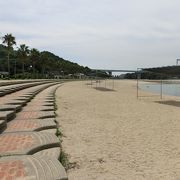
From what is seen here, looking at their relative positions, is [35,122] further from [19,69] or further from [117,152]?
[19,69]

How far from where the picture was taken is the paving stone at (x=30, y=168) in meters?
4.60

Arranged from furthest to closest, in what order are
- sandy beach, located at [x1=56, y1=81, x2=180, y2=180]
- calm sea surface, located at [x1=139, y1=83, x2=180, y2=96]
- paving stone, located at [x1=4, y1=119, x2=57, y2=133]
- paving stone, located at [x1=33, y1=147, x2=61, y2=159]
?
calm sea surface, located at [x1=139, y1=83, x2=180, y2=96]
paving stone, located at [x1=4, y1=119, x2=57, y2=133]
paving stone, located at [x1=33, y1=147, x2=61, y2=159]
sandy beach, located at [x1=56, y1=81, x2=180, y2=180]

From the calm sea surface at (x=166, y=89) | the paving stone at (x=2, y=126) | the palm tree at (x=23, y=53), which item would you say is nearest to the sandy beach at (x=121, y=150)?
the paving stone at (x=2, y=126)

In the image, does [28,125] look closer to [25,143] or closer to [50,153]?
[25,143]

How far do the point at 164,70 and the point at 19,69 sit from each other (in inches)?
1649

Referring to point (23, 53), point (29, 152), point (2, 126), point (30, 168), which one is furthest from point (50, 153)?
point (23, 53)

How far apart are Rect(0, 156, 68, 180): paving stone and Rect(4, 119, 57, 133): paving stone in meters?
2.71

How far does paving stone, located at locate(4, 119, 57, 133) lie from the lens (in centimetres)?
838

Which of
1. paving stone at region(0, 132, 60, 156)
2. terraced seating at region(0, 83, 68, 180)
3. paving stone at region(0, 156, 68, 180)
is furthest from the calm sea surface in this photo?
paving stone at region(0, 156, 68, 180)

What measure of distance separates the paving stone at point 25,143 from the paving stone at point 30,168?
499 mm

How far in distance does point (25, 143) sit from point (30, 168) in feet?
5.74

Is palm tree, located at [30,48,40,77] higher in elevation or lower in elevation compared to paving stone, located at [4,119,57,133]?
higher

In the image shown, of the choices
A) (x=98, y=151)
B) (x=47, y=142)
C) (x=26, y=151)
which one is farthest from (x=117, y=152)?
(x=26, y=151)

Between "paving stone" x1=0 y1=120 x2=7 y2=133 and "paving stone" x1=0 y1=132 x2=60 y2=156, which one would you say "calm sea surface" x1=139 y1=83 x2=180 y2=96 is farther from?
"paving stone" x1=0 y1=132 x2=60 y2=156
